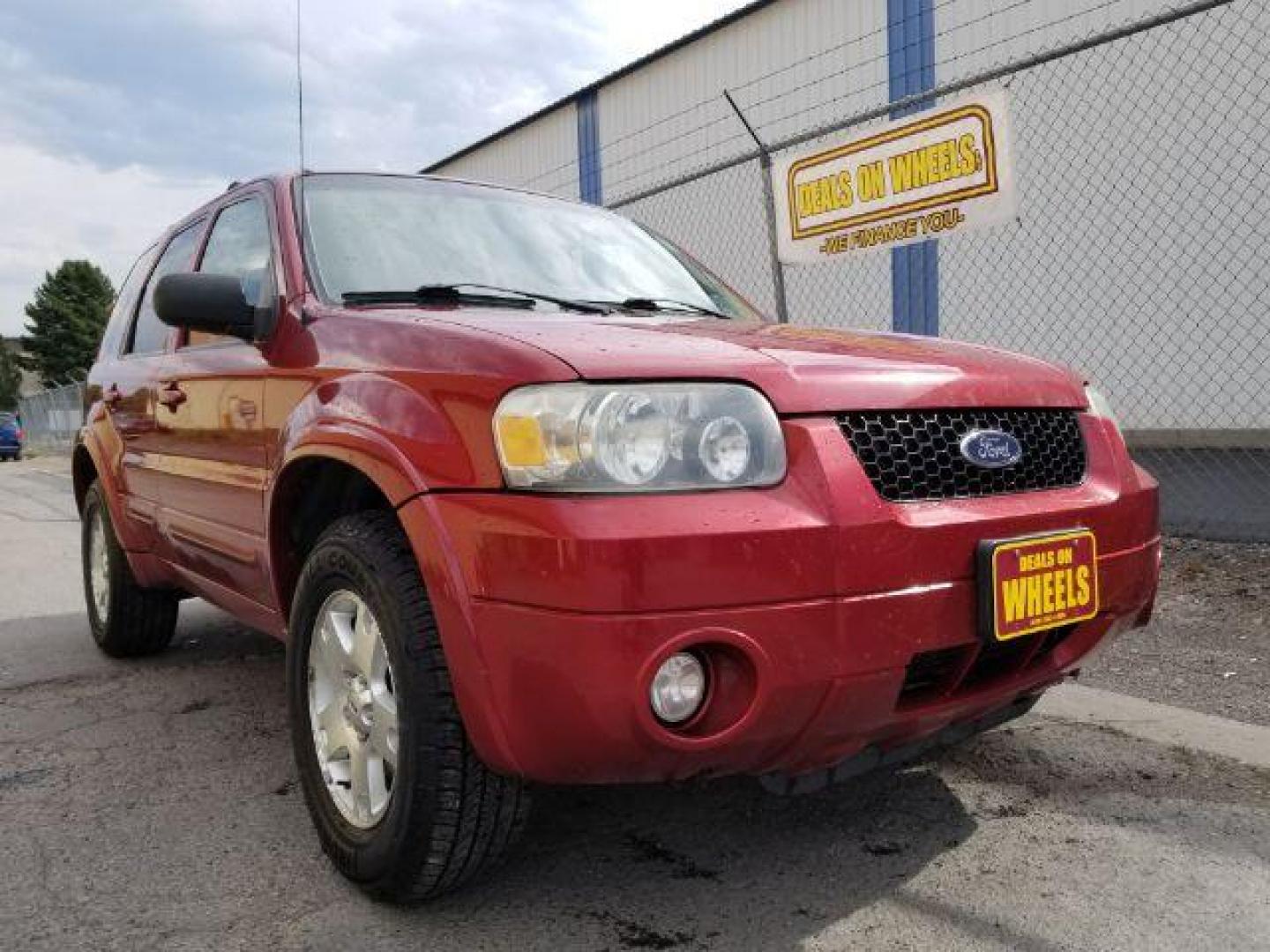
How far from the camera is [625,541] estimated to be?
171cm

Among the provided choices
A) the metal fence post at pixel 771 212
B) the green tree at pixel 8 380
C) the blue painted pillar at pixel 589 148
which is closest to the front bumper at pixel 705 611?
the metal fence post at pixel 771 212

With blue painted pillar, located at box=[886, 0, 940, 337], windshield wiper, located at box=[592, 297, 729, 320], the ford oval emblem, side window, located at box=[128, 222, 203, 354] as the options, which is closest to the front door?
side window, located at box=[128, 222, 203, 354]

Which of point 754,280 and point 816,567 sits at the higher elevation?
point 754,280

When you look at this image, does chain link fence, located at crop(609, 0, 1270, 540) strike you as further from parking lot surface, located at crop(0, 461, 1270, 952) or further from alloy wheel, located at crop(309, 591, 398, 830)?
alloy wheel, located at crop(309, 591, 398, 830)

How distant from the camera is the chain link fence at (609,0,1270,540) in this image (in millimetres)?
7383

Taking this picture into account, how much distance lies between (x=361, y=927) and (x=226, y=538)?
1357mm

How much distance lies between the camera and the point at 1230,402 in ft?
25.2

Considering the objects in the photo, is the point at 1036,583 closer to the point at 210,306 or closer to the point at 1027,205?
the point at 210,306

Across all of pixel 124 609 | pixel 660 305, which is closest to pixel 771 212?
pixel 660 305

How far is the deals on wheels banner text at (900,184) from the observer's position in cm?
509

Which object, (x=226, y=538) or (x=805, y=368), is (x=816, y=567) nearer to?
(x=805, y=368)

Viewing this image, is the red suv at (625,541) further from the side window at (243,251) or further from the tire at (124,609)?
the tire at (124,609)

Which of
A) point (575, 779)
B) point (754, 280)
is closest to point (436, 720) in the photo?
point (575, 779)

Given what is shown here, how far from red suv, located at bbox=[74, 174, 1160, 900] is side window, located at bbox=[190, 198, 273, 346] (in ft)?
0.69
